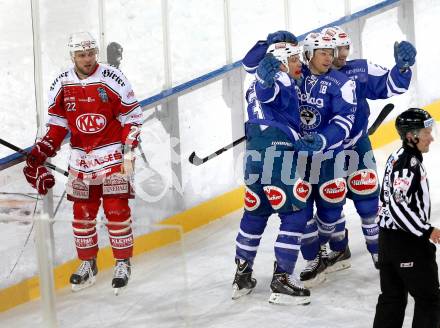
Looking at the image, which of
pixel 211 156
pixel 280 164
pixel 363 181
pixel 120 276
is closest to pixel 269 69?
pixel 280 164

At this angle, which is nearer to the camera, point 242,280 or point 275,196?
point 275,196

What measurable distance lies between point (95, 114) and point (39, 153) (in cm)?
35

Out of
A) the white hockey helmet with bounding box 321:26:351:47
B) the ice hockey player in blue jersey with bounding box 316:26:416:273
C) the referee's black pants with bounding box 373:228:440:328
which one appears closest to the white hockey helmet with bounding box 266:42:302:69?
the white hockey helmet with bounding box 321:26:351:47

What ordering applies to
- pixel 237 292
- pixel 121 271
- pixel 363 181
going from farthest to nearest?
pixel 363 181
pixel 237 292
pixel 121 271

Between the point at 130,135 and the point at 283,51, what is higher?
the point at 283,51

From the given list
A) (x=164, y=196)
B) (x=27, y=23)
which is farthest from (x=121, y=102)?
(x=164, y=196)

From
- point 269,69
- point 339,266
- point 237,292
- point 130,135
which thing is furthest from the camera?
point 339,266

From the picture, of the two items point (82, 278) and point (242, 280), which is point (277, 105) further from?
point (82, 278)

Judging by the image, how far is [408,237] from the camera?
374 cm

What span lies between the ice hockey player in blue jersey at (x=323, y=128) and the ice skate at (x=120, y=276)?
1402 mm

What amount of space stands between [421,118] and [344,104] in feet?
3.50

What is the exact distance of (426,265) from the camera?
3699 millimetres

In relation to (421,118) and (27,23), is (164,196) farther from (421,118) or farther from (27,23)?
(421,118)

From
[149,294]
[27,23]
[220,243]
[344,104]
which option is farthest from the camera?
[220,243]
